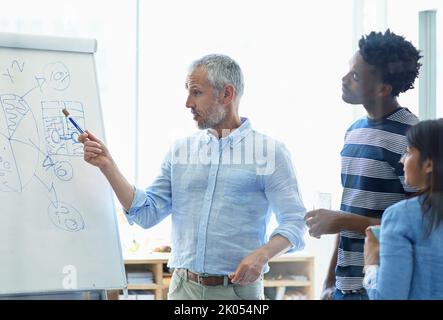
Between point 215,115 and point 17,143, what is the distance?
0.73 metres

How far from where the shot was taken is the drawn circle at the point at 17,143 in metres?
2.55

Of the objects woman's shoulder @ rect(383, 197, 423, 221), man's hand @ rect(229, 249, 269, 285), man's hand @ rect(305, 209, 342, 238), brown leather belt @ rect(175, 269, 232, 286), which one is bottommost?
brown leather belt @ rect(175, 269, 232, 286)

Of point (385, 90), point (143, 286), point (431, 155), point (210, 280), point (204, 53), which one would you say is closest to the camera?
point (431, 155)

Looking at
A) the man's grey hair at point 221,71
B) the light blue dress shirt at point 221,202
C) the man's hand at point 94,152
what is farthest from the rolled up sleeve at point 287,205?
the man's hand at point 94,152

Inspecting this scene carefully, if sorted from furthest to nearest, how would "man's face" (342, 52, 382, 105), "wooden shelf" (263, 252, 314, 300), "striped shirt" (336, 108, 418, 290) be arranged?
"wooden shelf" (263, 252, 314, 300)
"man's face" (342, 52, 382, 105)
"striped shirt" (336, 108, 418, 290)

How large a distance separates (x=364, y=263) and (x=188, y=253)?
635 mm

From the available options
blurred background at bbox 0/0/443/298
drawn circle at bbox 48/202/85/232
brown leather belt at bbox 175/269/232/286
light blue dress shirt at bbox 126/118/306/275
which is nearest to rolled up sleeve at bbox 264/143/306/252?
light blue dress shirt at bbox 126/118/306/275

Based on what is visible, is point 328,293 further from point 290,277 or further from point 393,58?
point 393,58

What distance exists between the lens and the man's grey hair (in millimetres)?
2588

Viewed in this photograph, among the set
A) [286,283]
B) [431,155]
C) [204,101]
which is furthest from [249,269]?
[431,155]

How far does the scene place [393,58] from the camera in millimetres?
2449

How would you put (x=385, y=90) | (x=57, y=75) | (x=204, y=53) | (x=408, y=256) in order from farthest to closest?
(x=204, y=53), (x=57, y=75), (x=385, y=90), (x=408, y=256)

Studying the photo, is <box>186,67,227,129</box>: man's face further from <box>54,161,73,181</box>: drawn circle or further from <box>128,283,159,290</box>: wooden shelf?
<box>128,283,159,290</box>: wooden shelf

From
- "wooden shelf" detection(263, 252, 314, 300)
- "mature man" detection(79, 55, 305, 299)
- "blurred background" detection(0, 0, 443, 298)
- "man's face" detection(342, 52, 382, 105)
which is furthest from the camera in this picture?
"blurred background" detection(0, 0, 443, 298)
